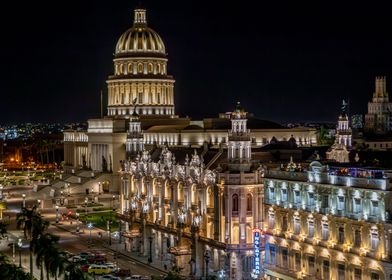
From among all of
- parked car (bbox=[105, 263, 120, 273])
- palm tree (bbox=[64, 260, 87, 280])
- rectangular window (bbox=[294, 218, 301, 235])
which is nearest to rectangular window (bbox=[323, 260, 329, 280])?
rectangular window (bbox=[294, 218, 301, 235])

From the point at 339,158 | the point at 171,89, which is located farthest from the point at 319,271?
the point at 171,89

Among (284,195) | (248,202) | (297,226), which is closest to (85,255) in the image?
(248,202)

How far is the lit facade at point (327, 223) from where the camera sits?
227ft

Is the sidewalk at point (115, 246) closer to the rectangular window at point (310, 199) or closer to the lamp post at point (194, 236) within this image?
the lamp post at point (194, 236)

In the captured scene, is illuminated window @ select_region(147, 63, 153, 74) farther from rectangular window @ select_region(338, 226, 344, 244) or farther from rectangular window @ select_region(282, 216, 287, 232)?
rectangular window @ select_region(338, 226, 344, 244)

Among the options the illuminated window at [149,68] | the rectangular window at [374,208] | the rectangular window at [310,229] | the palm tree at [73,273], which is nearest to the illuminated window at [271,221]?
the rectangular window at [310,229]

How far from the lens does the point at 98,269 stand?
301ft

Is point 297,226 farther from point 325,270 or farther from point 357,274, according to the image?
point 357,274

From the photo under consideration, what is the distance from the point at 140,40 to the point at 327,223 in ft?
411

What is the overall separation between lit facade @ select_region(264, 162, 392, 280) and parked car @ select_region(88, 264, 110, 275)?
1897cm

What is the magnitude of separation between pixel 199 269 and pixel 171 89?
109 metres

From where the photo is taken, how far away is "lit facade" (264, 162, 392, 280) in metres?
69.1

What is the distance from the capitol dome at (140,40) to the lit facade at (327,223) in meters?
111

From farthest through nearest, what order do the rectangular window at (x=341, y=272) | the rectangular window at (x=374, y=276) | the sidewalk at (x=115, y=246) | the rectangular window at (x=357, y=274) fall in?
the sidewalk at (x=115, y=246)
the rectangular window at (x=341, y=272)
the rectangular window at (x=357, y=274)
the rectangular window at (x=374, y=276)
